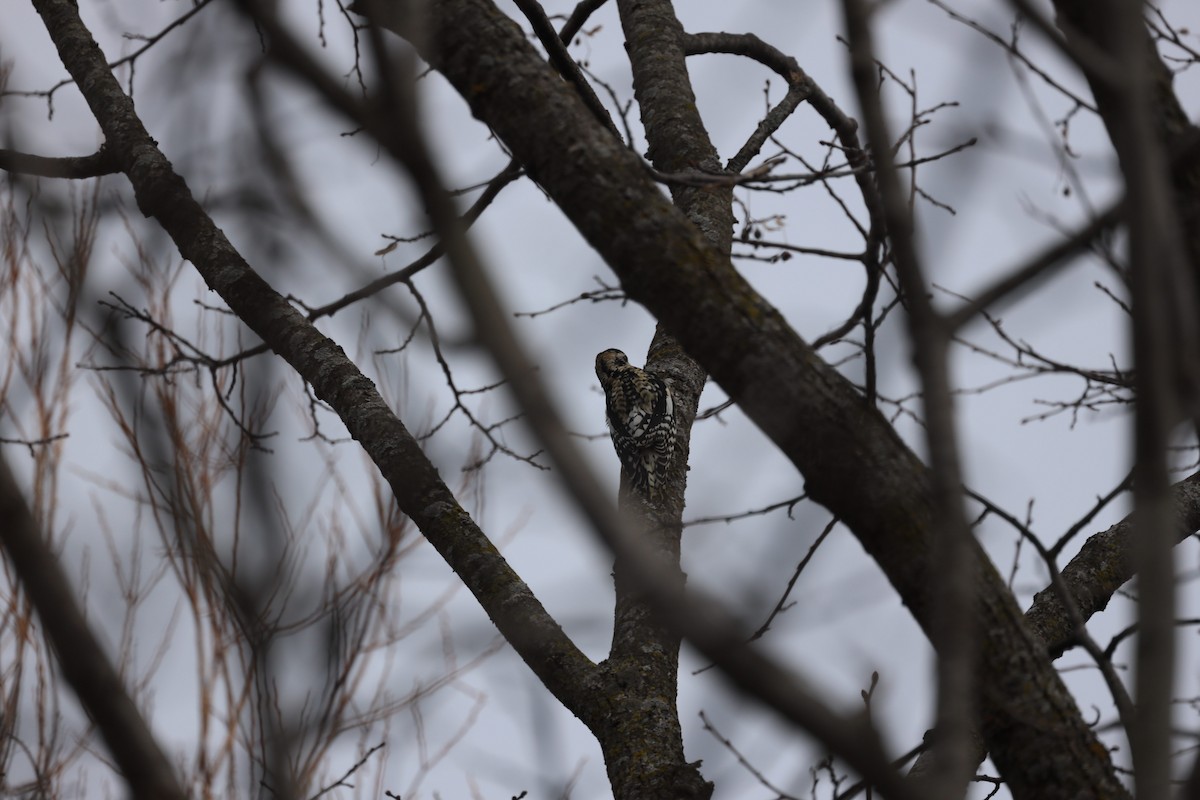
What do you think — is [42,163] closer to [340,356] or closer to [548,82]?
[340,356]

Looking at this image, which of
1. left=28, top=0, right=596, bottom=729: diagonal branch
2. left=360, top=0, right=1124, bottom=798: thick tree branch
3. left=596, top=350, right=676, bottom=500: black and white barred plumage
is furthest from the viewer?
left=596, top=350, right=676, bottom=500: black and white barred plumage

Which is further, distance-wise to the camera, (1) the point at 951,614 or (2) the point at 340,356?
(2) the point at 340,356

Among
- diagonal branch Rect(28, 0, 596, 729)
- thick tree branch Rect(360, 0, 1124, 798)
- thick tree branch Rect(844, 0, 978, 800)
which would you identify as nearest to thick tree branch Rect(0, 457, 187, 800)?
thick tree branch Rect(844, 0, 978, 800)

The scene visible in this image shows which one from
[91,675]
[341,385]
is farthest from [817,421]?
[341,385]

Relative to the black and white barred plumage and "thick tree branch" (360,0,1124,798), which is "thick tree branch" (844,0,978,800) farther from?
the black and white barred plumage

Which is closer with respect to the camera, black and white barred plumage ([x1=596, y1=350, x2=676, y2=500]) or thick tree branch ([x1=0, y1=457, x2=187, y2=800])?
thick tree branch ([x1=0, y1=457, x2=187, y2=800])

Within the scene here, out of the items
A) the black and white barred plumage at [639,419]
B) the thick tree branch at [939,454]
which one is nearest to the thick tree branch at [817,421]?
the thick tree branch at [939,454]

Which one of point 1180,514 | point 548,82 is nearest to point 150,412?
point 548,82

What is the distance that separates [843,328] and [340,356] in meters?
1.35

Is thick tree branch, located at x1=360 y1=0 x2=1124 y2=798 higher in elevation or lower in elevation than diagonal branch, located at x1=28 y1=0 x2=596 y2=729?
lower

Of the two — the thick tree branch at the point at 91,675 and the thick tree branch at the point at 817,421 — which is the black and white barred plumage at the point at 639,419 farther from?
the thick tree branch at the point at 91,675

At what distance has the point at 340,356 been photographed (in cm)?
285

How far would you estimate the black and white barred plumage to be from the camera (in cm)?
360

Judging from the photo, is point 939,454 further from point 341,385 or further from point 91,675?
point 341,385
